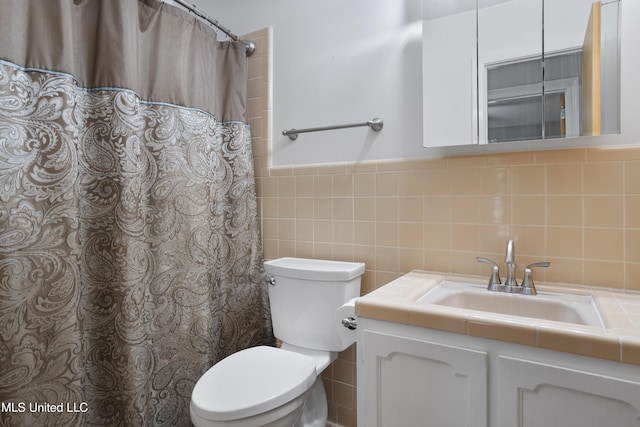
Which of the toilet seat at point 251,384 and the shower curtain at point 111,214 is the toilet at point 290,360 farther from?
the shower curtain at point 111,214

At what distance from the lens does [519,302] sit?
113 centimetres

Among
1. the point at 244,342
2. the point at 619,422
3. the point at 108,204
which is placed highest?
the point at 108,204

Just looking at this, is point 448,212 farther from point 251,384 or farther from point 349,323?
point 251,384

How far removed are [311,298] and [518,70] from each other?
1.15 m

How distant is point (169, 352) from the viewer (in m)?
1.41

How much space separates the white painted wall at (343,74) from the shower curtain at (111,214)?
34 centimetres

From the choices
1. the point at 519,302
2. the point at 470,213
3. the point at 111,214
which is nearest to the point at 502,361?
the point at 519,302

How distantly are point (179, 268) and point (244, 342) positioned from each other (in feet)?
1.87

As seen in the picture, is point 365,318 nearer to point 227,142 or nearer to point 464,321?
point 464,321

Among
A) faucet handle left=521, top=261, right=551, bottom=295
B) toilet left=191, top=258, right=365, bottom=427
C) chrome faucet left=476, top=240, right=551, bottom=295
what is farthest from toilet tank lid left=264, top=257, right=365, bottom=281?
faucet handle left=521, top=261, right=551, bottom=295

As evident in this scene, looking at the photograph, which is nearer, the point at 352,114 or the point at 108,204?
the point at 108,204

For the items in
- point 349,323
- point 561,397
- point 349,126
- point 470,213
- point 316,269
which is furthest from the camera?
point 349,126

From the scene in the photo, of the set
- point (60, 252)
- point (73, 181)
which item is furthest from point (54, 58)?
point (60, 252)

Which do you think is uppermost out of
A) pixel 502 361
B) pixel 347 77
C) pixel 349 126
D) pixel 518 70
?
pixel 347 77
